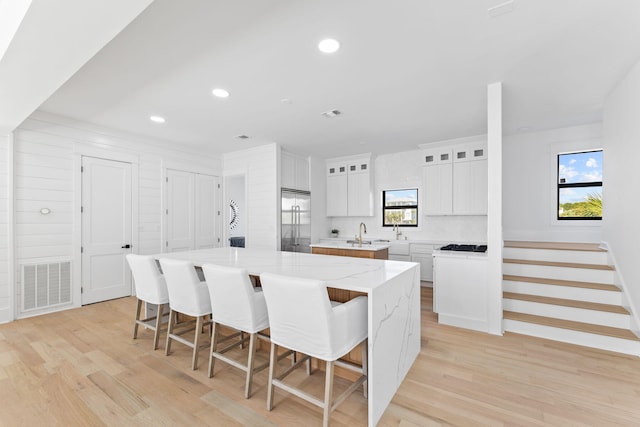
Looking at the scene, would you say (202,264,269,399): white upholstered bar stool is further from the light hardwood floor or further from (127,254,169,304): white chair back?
(127,254,169,304): white chair back

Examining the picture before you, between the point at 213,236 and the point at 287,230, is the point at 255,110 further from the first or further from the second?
the point at 213,236

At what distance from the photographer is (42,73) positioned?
7.04 feet

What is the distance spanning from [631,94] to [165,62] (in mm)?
4450

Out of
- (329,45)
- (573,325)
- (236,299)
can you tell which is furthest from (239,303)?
(573,325)

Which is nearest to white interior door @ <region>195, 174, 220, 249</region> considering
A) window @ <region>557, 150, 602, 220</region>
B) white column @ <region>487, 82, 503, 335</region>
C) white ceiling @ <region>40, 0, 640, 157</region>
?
white ceiling @ <region>40, 0, 640, 157</region>

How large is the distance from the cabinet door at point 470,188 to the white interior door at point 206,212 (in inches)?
183

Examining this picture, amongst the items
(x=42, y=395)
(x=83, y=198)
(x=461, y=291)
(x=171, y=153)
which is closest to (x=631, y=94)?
(x=461, y=291)

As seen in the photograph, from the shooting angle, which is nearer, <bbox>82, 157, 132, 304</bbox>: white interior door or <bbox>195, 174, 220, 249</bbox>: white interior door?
<bbox>82, 157, 132, 304</bbox>: white interior door

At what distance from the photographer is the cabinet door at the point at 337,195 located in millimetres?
6570

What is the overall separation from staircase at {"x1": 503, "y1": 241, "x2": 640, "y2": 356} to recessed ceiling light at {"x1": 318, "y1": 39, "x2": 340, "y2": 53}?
3288 millimetres

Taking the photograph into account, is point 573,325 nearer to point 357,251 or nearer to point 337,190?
point 357,251

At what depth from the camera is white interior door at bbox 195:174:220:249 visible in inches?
221

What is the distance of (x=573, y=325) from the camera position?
9.68ft

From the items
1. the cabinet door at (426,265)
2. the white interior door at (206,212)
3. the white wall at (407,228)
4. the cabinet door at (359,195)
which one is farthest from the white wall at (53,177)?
the cabinet door at (426,265)
